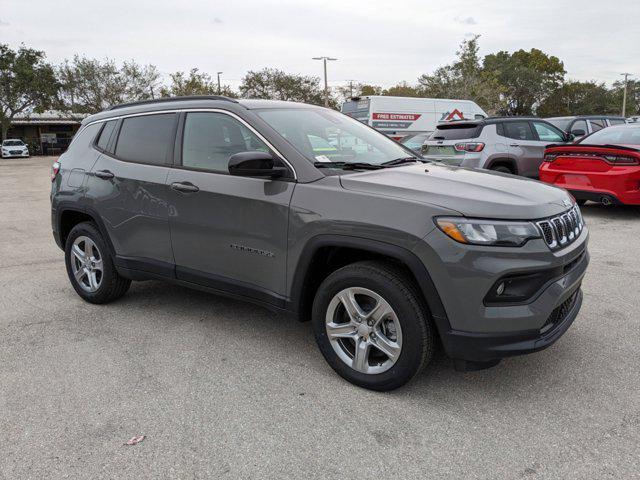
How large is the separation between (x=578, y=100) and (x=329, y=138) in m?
68.9

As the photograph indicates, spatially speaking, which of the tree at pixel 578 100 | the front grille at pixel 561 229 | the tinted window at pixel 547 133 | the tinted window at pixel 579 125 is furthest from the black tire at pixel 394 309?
the tree at pixel 578 100

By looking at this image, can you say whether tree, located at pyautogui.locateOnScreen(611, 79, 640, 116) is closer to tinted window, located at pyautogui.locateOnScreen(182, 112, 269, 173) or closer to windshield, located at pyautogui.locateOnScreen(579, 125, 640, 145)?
windshield, located at pyautogui.locateOnScreen(579, 125, 640, 145)

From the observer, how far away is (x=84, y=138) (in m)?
4.90

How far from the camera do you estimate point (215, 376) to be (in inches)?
134

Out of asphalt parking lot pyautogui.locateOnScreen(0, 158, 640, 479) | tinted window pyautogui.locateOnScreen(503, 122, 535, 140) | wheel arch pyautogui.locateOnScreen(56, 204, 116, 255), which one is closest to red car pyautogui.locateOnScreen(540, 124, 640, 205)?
tinted window pyautogui.locateOnScreen(503, 122, 535, 140)

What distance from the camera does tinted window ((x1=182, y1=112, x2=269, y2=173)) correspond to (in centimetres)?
364

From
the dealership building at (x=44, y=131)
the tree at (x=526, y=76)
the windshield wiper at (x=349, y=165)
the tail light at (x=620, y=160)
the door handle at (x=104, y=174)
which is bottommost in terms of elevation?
the tail light at (x=620, y=160)

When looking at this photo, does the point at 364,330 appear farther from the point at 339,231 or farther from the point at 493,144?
the point at 493,144

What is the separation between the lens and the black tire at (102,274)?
15.1 ft

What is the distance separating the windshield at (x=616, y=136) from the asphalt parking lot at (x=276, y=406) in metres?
4.78

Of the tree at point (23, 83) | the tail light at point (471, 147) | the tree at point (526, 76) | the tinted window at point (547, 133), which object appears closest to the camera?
the tail light at point (471, 147)

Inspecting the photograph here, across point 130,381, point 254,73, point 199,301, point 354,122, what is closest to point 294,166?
point 354,122

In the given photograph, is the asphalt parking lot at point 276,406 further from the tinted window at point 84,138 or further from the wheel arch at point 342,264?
the tinted window at point 84,138

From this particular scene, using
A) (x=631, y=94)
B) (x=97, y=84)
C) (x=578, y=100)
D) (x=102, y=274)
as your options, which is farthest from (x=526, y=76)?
(x=102, y=274)
